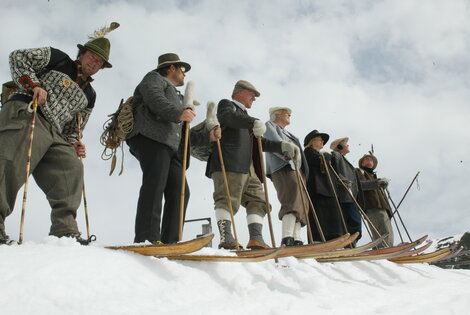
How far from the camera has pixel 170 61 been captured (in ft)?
14.1

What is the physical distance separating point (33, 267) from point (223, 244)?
245 cm

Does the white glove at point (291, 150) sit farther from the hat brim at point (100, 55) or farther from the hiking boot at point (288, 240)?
the hat brim at point (100, 55)

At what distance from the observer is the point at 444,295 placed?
316cm

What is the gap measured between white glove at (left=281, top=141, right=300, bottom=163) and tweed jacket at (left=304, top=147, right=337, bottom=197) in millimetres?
988

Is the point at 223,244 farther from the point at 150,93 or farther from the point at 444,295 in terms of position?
the point at 444,295

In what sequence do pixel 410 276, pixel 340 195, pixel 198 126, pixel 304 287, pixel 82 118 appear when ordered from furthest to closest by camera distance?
pixel 340 195 → pixel 198 126 → pixel 410 276 → pixel 82 118 → pixel 304 287

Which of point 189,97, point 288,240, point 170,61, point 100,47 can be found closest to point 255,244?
point 288,240

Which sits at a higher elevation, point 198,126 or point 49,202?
point 198,126

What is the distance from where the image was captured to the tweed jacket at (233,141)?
458cm

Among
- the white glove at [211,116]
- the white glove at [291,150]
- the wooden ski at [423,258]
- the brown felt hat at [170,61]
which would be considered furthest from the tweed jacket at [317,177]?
the brown felt hat at [170,61]

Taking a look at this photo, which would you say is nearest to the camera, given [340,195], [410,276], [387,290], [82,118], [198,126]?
[387,290]

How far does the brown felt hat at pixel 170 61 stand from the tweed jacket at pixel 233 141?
25.0 inches

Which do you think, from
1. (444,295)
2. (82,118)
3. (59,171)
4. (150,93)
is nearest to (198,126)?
(150,93)

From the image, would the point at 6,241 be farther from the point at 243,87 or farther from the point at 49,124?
the point at 243,87
